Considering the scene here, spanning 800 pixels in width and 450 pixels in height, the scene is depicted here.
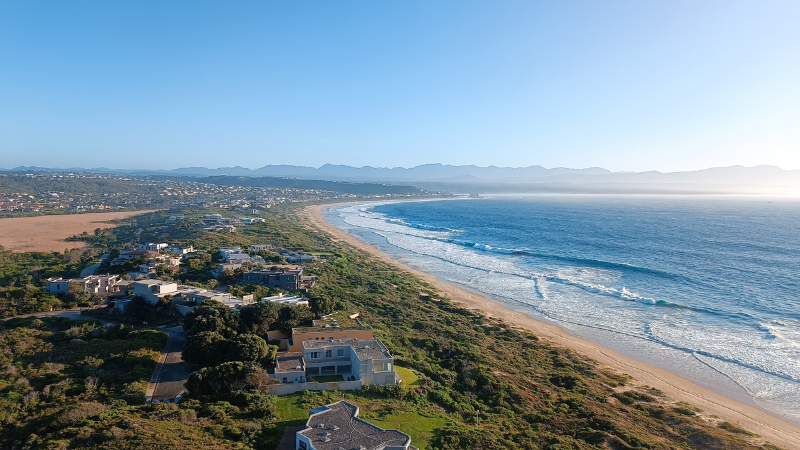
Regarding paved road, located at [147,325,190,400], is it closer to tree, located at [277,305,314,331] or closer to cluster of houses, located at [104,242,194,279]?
tree, located at [277,305,314,331]

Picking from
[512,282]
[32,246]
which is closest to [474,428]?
[512,282]

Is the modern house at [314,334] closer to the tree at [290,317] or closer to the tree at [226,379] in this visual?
the tree at [290,317]

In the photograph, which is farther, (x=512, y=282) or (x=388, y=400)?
(x=512, y=282)

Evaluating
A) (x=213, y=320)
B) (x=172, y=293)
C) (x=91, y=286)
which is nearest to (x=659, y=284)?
(x=213, y=320)

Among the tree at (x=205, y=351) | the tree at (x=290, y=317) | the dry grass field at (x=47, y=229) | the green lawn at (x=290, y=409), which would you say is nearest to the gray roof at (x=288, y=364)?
the green lawn at (x=290, y=409)

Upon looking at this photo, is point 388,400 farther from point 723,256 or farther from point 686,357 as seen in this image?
point 723,256

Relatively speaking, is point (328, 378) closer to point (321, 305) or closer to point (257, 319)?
point (257, 319)
